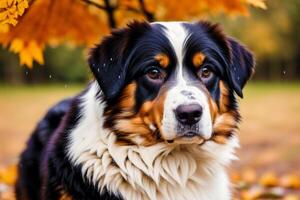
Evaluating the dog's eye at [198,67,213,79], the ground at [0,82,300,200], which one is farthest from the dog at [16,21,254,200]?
the ground at [0,82,300,200]

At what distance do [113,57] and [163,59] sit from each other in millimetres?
332

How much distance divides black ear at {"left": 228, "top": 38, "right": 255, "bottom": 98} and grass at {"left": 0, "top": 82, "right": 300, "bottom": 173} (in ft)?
18.2

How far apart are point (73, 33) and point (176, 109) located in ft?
10.6

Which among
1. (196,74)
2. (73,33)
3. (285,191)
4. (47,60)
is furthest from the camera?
(47,60)

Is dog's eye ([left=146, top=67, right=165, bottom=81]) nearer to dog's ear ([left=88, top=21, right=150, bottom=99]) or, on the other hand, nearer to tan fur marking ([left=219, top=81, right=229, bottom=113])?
dog's ear ([left=88, top=21, right=150, bottom=99])

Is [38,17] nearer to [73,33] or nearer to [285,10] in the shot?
[73,33]

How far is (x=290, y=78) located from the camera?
43.2 m

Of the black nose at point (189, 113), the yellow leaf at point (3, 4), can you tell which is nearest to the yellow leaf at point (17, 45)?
the yellow leaf at point (3, 4)

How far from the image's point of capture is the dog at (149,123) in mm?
3969

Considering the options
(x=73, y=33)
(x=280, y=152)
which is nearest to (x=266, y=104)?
(x=280, y=152)

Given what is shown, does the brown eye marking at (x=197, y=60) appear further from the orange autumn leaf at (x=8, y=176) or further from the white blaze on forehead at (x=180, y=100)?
the orange autumn leaf at (x=8, y=176)

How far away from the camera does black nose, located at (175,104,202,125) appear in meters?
3.67

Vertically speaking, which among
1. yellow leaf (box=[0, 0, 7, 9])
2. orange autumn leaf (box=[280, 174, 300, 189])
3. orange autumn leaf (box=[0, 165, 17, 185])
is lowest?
orange autumn leaf (box=[0, 165, 17, 185])

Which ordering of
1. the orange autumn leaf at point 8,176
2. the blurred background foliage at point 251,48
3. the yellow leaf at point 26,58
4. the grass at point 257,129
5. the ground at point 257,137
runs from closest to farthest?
1. the yellow leaf at point 26,58
2. the orange autumn leaf at point 8,176
3. the ground at point 257,137
4. the grass at point 257,129
5. the blurred background foliage at point 251,48
